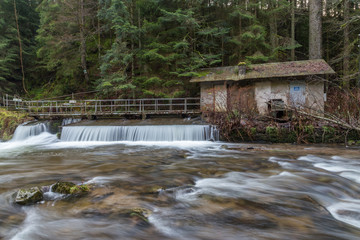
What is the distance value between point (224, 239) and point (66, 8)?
24.9 m

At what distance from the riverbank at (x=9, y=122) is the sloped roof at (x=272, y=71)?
41.3 feet

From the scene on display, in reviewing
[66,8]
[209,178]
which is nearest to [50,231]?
[209,178]

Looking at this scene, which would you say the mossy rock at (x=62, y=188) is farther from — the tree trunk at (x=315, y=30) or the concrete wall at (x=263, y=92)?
the tree trunk at (x=315, y=30)

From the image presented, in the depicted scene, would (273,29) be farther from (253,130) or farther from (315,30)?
(253,130)

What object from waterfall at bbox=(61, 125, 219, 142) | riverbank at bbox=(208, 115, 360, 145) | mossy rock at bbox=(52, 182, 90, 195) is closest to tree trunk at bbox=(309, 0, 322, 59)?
riverbank at bbox=(208, 115, 360, 145)

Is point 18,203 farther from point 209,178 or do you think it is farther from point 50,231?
point 209,178

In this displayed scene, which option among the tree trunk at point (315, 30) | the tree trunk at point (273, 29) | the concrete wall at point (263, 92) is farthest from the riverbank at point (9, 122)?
the tree trunk at point (315, 30)

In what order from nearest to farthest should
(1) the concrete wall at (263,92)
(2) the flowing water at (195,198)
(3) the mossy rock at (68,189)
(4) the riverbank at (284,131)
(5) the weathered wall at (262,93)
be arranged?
(2) the flowing water at (195,198) < (3) the mossy rock at (68,189) < (4) the riverbank at (284,131) < (1) the concrete wall at (263,92) < (5) the weathered wall at (262,93)

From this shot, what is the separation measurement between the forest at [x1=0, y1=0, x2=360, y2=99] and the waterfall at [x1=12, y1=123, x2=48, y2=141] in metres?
4.98

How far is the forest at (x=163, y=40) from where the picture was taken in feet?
55.3

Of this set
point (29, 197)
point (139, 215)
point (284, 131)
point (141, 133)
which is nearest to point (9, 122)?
point (141, 133)

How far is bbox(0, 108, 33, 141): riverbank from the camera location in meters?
14.9

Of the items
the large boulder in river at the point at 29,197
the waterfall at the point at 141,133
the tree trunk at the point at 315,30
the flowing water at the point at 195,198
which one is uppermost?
the tree trunk at the point at 315,30

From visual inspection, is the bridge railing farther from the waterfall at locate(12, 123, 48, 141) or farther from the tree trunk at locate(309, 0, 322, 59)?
the tree trunk at locate(309, 0, 322, 59)
